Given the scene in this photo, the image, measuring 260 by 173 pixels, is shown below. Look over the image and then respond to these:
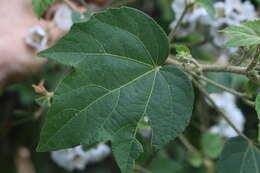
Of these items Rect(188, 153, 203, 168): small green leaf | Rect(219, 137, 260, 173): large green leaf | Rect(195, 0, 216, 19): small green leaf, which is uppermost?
Rect(195, 0, 216, 19): small green leaf

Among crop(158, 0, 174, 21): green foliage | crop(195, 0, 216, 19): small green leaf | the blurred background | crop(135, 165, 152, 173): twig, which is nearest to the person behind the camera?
crop(195, 0, 216, 19): small green leaf

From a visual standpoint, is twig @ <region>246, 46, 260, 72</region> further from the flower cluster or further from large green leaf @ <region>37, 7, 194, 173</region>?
the flower cluster

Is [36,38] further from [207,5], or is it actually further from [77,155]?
[207,5]

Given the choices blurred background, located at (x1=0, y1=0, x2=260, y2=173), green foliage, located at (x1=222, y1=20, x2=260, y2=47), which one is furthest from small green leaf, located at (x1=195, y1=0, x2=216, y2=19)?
green foliage, located at (x1=222, y1=20, x2=260, y2=47)

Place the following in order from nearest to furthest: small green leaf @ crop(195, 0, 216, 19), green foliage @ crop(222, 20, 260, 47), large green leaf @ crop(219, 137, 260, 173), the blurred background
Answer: green foliage @ crop(222, 20, 260, 47), large green leaf @ crop(219, 137, 260, 173), small green leaf @ crop(195, 0, 216, 19), the blurred background

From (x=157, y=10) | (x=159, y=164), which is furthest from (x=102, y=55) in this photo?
(x=157, y=10)

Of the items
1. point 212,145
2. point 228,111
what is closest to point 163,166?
point 212,145

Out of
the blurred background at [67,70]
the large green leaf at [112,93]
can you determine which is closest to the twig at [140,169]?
the blurred background at [67,70]
